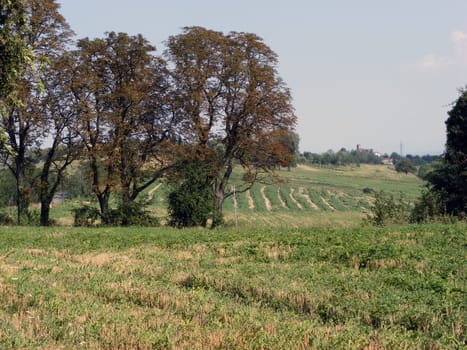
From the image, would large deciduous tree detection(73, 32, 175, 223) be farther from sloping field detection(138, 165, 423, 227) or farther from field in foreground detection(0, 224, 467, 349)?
sloping field detection(138, 165, 423, 227)

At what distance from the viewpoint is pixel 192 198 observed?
104 feet

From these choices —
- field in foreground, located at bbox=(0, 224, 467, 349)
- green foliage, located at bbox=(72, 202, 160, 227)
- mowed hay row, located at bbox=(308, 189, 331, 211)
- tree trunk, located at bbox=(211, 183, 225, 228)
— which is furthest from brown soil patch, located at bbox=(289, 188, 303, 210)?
field in foreground, located at bbox=(0, 224, 467, 349)

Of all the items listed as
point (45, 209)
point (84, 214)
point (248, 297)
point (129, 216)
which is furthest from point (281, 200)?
point (248, 297)

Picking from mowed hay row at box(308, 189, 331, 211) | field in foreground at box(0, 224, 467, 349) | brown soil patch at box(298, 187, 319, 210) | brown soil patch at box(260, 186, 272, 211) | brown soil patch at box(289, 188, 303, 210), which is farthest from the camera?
brown soil patch at box(298, 187, 319, 210)

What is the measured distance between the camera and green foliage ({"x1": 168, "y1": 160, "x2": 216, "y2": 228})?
103 feet

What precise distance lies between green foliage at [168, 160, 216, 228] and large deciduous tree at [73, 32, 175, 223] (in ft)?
6.68

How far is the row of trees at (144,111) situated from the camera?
31.6m

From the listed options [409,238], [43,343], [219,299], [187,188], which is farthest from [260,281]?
[187,188]

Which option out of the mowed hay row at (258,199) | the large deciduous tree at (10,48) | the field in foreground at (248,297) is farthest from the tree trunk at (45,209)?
the mowed hay row at (258,199)

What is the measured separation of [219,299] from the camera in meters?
9.48

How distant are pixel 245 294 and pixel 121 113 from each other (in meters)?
25.1

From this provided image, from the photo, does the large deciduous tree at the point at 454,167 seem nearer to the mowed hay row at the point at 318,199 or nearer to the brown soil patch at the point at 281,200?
the mowed hay row at the point at 318,199

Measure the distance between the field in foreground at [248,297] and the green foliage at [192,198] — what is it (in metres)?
14.8

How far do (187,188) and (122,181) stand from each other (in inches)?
180
